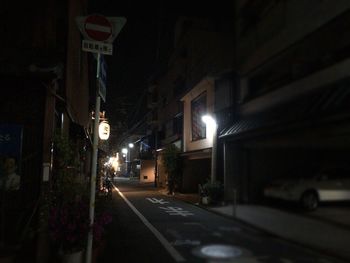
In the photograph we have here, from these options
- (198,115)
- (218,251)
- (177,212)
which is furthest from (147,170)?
(218,251)

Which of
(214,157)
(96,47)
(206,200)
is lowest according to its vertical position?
(206,200)

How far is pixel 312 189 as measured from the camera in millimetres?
15383

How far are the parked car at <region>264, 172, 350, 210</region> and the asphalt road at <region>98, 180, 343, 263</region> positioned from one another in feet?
11.1

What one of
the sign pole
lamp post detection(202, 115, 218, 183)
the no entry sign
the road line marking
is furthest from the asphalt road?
lamp post detection(202, 115, 218, 183)

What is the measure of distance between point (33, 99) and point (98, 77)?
7.12 ft

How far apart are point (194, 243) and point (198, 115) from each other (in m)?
15.4

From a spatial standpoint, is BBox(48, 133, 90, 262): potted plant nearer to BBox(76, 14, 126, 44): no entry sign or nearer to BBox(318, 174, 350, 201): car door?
BBox(76, 14, 126, 44): no entry sign

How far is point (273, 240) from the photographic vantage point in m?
9.96

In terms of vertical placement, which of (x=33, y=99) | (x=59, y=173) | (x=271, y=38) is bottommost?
(x=59, y=173)

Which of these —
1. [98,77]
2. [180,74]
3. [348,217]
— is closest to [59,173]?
[98,77]

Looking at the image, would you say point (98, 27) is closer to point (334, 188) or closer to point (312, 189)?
point (312, 189)

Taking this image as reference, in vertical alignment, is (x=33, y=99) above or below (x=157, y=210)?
above

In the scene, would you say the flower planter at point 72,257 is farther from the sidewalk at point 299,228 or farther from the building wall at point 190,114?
the building wall at point 190,114

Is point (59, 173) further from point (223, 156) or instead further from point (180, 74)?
point (180, 74)
